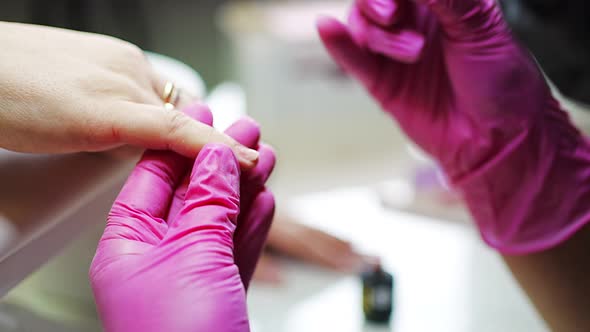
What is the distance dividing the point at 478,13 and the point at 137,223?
518 millimetres

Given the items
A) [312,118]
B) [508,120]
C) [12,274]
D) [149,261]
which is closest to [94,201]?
[12,274]

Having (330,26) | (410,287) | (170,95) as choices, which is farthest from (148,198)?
(410,287)

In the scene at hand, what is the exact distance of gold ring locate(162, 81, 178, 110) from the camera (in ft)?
2.38

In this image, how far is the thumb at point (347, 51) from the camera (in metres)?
0.84

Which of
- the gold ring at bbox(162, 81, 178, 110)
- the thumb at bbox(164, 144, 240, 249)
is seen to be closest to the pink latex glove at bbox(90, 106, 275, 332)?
the thumb at bbox(164, 144, 240, 249)

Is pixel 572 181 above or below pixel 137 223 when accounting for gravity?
below

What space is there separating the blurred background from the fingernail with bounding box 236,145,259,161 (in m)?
0.23

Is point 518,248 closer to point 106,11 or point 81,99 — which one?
point 81,99

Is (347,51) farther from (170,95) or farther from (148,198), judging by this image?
(148,198)

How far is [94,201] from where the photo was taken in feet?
2.39

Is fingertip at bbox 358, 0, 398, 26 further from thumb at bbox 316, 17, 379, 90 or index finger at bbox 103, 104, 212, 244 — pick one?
index finger at bbox 103, 104, 212, 244

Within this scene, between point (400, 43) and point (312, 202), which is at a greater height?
point (400, 43)

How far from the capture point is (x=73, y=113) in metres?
0.61

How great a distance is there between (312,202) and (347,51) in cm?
56
